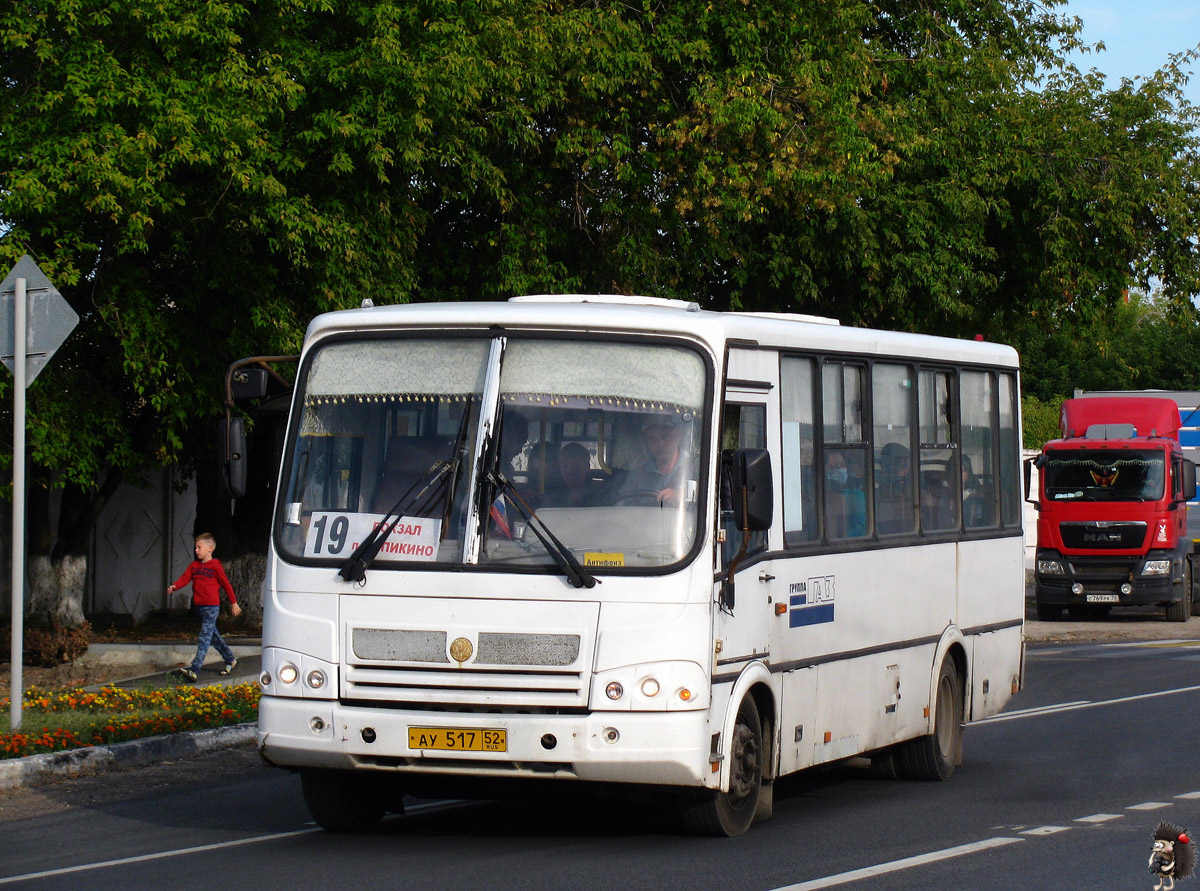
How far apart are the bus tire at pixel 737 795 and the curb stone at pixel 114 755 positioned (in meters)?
4.53

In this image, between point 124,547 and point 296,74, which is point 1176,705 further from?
point 124,547

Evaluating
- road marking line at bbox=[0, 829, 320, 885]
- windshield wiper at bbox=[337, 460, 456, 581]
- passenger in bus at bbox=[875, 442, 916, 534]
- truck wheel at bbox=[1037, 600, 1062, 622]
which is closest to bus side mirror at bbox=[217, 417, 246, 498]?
windshield wiper at bbox=[337, 460, 456, 581]

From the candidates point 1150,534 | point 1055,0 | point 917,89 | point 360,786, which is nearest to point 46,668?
point 360,786

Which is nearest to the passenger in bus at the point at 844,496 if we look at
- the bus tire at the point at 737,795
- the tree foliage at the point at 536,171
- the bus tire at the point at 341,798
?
the bus tire at the point at 737,795

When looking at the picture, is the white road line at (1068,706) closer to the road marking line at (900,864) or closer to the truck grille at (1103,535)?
the road marking line at (900,864)

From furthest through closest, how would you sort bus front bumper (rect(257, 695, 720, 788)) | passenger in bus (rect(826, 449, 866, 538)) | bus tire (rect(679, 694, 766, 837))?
passenger in bus (rect(826, 449, 866, 538)) < bus tire (rect(679, 694, 766, 837)) < bus front bumper (rect(257, 695, 720, 788))

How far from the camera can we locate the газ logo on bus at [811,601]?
377 inches

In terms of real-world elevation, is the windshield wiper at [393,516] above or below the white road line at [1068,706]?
above

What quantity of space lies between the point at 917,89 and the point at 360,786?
1997 cm

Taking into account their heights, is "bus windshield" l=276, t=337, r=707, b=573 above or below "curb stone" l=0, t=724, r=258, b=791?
above

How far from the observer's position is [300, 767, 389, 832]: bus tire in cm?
904

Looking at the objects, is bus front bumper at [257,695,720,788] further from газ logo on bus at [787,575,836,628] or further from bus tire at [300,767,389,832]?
газ logo on bus at [787,575,836,628]

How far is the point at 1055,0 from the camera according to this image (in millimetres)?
29953

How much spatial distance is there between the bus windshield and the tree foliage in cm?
758
